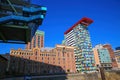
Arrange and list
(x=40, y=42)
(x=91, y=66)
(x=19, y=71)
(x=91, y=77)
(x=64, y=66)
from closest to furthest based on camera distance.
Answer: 1. (x=91, y=77)
2. (x=19, y=71)
3. (x=64, y=66)
4. (x=91, y=66)
5. (x=40, y=42)

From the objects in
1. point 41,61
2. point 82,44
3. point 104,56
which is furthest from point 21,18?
point 104,56

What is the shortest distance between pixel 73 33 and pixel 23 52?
6030 centimetres

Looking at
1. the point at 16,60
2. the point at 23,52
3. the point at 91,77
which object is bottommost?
the point at 91,77

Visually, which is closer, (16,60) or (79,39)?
(16,60)

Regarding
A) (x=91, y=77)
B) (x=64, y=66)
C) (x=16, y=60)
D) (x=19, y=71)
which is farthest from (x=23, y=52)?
(x=91, y=77)

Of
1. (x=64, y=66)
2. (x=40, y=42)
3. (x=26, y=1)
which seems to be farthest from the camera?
(x=40, y=42)

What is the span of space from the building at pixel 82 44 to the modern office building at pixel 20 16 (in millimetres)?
79683

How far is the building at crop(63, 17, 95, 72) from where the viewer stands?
3629 inches

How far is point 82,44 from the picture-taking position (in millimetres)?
98625

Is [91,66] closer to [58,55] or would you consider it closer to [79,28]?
[58,55]

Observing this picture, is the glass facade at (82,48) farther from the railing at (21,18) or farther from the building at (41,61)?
the railing at (21,18)

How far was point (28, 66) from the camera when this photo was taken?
228 ft

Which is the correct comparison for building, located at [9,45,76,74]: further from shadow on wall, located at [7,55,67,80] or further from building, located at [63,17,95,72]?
building, located at [63,17,95,72]

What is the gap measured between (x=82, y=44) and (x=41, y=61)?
43.1m
